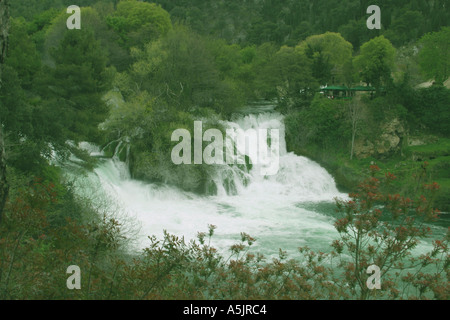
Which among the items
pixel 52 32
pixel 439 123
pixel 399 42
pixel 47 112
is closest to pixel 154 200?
pixel 47 112

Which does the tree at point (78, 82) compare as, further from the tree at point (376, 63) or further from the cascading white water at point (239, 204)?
the tree at point (376, 63)

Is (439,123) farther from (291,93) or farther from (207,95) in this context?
(207,95)

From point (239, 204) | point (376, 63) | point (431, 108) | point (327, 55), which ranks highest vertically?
point (327, 55)

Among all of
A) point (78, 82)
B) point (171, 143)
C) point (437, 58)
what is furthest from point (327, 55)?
point (78, 82)

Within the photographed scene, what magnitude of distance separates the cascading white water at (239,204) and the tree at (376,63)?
1133cm

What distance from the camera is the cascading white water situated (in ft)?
56.3

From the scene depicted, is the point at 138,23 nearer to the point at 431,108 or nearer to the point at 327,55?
the point at 327,55

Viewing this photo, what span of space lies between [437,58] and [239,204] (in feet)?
92.8

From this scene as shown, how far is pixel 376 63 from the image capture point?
3653 cm

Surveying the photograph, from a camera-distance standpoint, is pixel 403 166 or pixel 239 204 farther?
pixel 403 166

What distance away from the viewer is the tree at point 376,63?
33781mm

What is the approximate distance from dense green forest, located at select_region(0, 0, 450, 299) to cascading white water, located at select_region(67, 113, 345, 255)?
932 mm

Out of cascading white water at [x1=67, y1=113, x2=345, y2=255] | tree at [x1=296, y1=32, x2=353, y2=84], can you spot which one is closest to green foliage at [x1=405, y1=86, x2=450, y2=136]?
tree at [x1=296, y1=32, x2=353, y2=84]
